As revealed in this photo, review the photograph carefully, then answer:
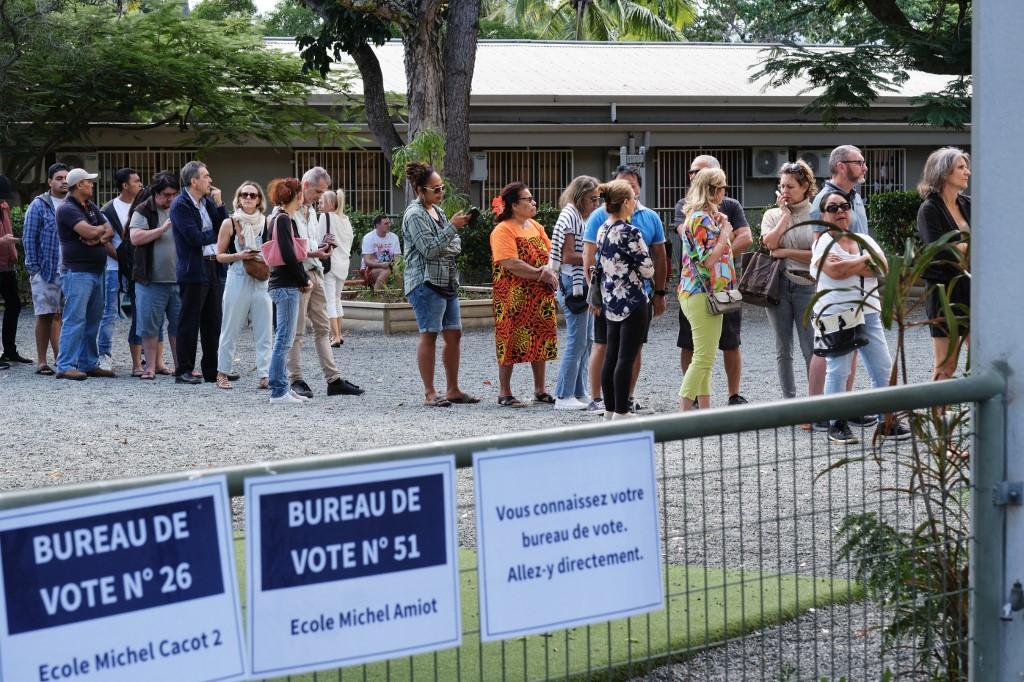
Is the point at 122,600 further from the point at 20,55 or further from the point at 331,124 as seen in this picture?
the point at 331,124

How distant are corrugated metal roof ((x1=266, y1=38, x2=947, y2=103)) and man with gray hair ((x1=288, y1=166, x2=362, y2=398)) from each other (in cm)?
1459

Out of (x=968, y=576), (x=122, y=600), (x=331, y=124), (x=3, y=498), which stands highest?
(x=331, y=124)

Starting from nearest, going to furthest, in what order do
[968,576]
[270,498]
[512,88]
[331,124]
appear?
[270,498] < [968,576] < [331,124] < [512,88]

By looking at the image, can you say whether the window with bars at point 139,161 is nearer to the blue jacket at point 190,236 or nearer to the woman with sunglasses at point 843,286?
the blue jacket at point 190,236

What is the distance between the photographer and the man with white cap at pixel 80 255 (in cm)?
1242

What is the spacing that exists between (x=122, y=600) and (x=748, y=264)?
7.97m

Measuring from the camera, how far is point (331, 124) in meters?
24.7

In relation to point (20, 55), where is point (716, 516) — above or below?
below

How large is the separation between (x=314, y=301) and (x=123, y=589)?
9563 millimetres

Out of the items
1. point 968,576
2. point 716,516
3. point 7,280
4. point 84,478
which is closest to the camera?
point 968,576

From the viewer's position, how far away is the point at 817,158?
1136 inches

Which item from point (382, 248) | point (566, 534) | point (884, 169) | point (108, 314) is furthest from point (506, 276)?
point (884, 169)

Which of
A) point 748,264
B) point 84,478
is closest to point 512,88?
point 748,264

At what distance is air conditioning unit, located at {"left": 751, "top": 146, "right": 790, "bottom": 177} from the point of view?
1118 inches
